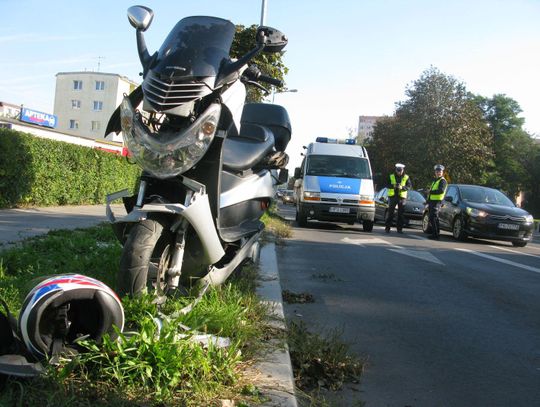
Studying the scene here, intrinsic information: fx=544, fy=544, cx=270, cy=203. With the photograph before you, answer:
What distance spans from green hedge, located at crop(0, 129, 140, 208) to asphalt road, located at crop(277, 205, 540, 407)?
245 inches

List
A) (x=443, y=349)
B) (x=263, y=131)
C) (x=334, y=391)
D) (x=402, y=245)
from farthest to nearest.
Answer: (x=402, y=245) → (x=263, y=131) → (x=443, y=349) → (x=334, y=391)

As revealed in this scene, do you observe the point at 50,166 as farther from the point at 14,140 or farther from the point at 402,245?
the point at 402,245

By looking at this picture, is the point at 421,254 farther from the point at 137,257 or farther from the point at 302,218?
the point at 137,257

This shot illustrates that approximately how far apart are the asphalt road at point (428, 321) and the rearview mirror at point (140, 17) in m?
2.50

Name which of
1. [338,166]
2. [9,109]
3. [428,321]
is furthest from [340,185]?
[9,109]

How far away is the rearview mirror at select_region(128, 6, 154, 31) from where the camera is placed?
3.65 metres

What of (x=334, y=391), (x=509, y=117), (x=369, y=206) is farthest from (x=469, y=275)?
(x=509, y=117)

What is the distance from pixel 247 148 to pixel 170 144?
1.20m

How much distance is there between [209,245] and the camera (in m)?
3.39

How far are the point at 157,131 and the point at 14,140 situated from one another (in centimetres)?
945

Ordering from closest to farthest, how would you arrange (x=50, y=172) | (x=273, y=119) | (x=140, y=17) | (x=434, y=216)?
1. (x=140, y=17)
2. (x=273, y=119)
3. (x=50, y=172)
4. (x=434, y=216)

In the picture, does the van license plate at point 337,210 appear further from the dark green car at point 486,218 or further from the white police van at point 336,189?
the dark green car at point 486,218

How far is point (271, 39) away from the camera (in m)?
3.88

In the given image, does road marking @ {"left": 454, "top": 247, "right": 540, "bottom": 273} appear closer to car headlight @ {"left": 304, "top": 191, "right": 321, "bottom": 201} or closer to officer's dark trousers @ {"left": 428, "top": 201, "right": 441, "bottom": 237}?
officer's dark trousers @ {"left": 428, "top": 201, "right": 441, "bottom": 237}
